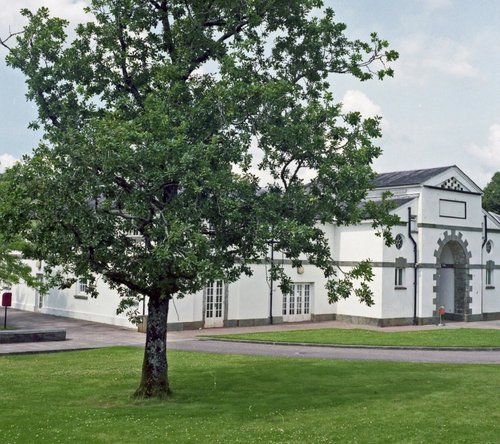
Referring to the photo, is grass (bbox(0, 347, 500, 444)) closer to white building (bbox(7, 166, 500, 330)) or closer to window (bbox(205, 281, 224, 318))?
window (bbox(205, 281, 224, 318))

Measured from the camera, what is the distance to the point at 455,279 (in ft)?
137

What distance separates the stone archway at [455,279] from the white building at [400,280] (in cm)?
6

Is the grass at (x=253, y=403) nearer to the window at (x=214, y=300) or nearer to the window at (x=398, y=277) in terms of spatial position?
the window at (x=214, y=300)

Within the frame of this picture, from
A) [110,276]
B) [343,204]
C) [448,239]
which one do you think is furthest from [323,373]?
[448,239]

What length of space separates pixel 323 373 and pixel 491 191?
57.6 meters

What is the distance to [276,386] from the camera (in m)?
17.4

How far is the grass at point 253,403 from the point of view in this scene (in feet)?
39.7

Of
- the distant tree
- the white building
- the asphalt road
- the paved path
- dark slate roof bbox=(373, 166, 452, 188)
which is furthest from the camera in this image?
the distant tree

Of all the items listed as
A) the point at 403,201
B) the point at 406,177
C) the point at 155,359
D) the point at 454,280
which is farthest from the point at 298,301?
the point at 155,359

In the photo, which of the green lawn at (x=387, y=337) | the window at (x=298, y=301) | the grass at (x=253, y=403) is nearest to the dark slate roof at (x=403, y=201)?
the window at (x=298, y=301)

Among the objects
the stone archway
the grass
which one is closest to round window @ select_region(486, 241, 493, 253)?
the stone archway

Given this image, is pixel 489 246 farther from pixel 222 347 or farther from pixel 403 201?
pixel 222 347

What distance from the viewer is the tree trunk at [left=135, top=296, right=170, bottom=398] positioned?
1564cm

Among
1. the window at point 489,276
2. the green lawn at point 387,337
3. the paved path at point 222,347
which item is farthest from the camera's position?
the window at point 489,276
